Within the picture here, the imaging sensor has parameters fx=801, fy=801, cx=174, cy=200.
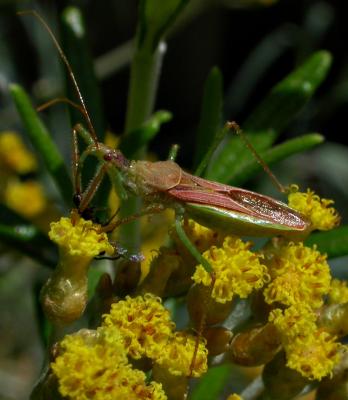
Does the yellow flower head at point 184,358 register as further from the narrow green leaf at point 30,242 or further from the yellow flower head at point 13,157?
the yellow flower head at point 13,157

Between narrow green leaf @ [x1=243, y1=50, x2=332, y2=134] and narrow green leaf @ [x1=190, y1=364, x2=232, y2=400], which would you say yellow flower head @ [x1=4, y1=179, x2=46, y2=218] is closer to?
narrow green leaf @ [x1=243, y1=50, x2=332, y2=134]

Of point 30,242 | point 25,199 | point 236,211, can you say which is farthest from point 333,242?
point 25,199

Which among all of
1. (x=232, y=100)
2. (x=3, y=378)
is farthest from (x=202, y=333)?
(x=232, y=100)

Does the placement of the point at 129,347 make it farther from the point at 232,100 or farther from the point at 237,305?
the point at 232,100

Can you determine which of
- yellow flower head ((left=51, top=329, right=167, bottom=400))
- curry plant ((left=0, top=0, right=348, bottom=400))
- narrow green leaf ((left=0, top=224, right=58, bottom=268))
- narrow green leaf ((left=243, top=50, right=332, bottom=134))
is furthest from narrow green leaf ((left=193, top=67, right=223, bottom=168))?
yellow flower head ((left=51, top=329, right=167, bottom=400))

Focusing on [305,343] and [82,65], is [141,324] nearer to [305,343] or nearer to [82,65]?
[305,343]

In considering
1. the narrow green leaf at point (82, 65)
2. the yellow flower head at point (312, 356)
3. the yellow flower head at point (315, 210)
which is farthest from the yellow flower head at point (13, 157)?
the yellow flower head at point (312, 356)
